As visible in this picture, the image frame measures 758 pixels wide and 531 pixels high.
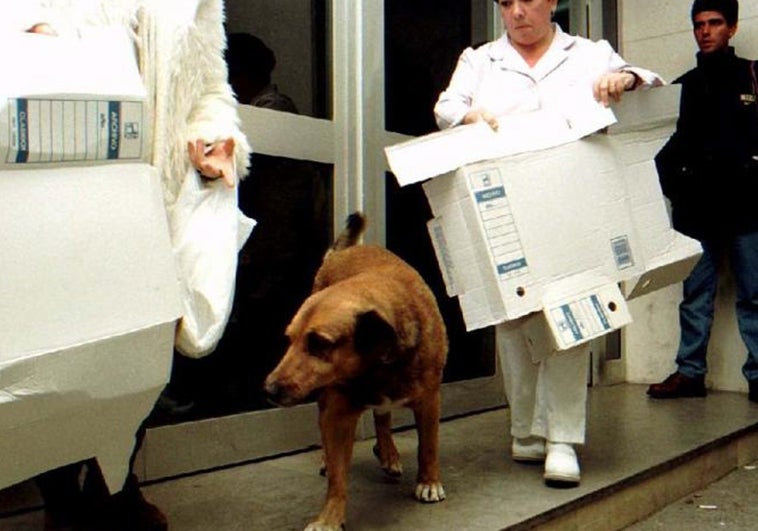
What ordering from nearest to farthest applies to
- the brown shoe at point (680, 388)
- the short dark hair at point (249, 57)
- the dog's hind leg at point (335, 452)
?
1. the dog's hind leg at point (335, 452)
2. the short dark hair at point (249, 57)
3. the brown shoe at point (680, 388)

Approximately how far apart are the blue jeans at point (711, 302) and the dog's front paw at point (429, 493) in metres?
2.03

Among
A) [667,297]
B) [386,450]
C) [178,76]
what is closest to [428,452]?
[386,450]

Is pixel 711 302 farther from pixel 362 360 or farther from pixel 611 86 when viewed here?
pixel 362 360

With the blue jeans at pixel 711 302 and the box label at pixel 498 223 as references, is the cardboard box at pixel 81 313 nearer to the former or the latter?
the box label at pixel 498 223

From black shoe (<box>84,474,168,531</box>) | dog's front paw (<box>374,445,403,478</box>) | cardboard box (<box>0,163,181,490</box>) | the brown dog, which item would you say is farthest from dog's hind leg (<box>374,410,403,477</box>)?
cardboard box (<box>0,163,181,490</box>)

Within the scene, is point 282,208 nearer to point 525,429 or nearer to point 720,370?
point 525,429

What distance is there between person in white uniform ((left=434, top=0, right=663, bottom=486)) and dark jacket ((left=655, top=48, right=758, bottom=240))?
1.37 metres

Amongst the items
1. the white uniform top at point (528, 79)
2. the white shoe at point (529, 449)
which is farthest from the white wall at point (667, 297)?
the white uniform top at point (528, 79)

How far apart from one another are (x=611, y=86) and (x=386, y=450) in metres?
1.22

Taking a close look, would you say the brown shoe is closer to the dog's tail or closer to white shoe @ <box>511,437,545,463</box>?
white shoe @ <box>511,437,545,463</box>

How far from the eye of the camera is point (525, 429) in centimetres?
257

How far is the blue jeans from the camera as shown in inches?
144

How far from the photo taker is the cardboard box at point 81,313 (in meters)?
1.18

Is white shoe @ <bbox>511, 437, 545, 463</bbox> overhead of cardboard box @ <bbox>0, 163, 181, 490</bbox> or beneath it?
beneath
